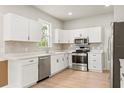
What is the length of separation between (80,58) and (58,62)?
1.22 meters

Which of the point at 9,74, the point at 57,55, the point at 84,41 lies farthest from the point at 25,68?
the point at 84,41

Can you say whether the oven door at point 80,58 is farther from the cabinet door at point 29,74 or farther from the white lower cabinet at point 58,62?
the cabinet door at point 29,74

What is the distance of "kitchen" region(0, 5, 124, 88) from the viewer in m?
3.37

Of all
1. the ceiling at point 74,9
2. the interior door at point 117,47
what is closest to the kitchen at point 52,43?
the ceiling at point 74,9

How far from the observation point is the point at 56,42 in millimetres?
6301

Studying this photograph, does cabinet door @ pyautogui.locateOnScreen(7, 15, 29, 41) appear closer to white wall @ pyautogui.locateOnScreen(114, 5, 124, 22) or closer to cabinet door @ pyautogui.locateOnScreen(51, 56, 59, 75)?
cabinet door @ pyautogui.locateOnScreen(51, 56, 59, 75)

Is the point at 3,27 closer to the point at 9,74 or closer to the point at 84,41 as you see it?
the point at 9,74

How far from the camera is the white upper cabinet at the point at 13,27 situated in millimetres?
3326

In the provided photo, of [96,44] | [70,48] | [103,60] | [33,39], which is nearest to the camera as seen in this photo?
[33,39]

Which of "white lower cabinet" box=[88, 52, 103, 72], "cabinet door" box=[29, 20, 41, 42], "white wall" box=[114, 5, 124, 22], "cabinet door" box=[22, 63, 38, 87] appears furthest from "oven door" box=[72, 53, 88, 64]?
"cabinet door" box=[22, 63, 38, 87]

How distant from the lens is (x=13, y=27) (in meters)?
3.37

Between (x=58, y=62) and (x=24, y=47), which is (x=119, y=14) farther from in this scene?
(x=24, y=47)

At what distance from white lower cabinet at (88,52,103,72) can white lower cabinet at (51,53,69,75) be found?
44.9 inches

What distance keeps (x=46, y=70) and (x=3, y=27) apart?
195cm
